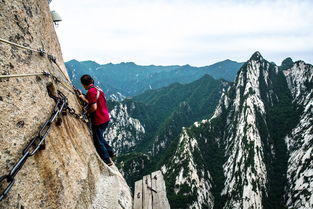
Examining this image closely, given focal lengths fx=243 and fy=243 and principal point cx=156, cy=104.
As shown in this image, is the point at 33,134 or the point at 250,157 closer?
the point at 33,134

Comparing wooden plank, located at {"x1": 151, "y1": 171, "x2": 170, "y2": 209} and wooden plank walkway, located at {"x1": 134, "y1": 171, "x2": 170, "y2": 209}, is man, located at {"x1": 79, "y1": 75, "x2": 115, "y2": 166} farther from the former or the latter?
wooden plank, located at {"x1": 151, "y1": 171, "x2": 170, "y2": 209}

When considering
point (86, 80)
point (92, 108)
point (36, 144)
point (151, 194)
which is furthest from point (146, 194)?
point (36, 144)

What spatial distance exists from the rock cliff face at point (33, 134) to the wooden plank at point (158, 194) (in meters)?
1.12

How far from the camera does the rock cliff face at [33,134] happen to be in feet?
16.5

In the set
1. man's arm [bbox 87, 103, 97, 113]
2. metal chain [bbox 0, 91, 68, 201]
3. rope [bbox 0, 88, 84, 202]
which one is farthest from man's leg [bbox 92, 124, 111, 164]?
metal chain [bbox 0, 91, 68, 201]

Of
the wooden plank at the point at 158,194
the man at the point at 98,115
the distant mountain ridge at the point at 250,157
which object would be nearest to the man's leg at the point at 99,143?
the man at the point at 98,115

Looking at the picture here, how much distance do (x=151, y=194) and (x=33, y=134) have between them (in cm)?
529

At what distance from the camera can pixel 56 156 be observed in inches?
243

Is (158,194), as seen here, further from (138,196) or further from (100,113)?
(100,113)

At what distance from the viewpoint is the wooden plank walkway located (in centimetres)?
872

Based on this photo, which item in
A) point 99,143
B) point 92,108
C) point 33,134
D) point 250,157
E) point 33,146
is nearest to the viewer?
point 33,146

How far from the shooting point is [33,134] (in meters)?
5.59

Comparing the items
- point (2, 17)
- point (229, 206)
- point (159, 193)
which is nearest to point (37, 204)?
point (2, 17)

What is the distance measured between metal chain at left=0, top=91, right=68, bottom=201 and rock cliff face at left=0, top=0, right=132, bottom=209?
6.1 inches
